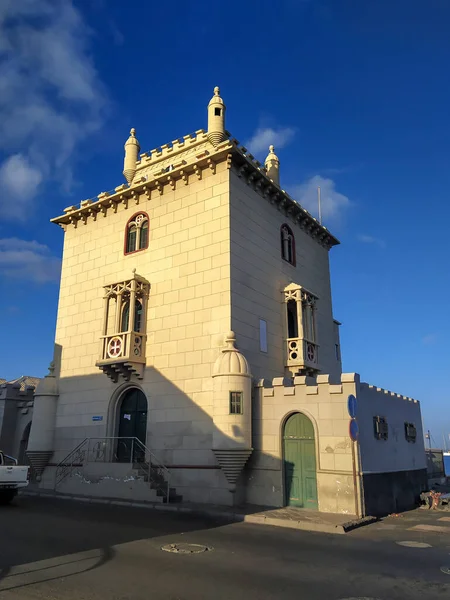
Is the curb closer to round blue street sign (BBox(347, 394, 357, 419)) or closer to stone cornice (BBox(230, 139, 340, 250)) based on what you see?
round blue street sign (BBox(347, 394, 357, 419))

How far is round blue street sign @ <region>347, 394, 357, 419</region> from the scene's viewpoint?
46.8 ft

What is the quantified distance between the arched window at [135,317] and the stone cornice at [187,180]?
5554mm

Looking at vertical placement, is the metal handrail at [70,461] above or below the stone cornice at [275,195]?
below

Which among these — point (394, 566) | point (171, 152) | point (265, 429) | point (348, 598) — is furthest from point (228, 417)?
point (171, 152)

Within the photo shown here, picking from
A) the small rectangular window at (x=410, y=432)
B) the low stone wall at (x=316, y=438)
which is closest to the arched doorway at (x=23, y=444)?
the low stone wall at (x=316, y=438)

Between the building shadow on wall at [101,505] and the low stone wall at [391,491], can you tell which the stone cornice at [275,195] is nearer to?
the building shadow on wall at [101,505]

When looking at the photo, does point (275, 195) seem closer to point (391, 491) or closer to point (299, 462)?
point (299, 462)

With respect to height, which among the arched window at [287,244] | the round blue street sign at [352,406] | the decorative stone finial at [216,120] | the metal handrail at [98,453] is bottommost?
the metal handrail at [98,453]

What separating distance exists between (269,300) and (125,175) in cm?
1169

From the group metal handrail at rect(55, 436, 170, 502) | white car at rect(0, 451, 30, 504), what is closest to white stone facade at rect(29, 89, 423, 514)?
metal handrail at rect(55, 436, 170, 502)

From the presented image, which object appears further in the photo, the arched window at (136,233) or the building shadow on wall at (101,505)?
the arched window at (136,233)

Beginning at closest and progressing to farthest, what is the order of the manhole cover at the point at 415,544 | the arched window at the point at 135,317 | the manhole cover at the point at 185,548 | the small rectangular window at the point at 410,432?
the manhole cover at the point at 185,548
the manhole cover at the point at 415,544
the small rectangular window at the point at 410,432
the arched window at the point at 135,317

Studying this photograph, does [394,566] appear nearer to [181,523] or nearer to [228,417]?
[181,523]

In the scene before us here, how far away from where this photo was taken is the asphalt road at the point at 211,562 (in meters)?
6.87
